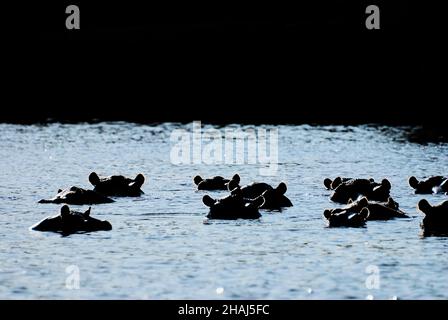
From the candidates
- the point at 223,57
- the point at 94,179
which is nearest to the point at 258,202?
the point at 94,179

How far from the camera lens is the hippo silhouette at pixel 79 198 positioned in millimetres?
38250

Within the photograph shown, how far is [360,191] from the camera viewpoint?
38.5 meters

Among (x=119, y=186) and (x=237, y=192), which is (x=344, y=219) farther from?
(x=119, y=186)

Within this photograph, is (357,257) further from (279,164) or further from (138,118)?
(138,118)

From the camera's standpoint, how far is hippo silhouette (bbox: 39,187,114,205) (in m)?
38.2

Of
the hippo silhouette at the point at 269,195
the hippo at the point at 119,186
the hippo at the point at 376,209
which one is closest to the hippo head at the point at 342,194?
the hippo silhouette at the point at 269,195

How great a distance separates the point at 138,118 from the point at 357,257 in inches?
2239

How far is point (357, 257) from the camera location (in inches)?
1123

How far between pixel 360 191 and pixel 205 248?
9828mm

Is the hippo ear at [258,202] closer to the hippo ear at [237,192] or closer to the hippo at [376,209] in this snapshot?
the hippo ear at [237,192]

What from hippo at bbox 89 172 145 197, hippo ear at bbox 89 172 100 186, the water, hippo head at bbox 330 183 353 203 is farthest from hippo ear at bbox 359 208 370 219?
hippo ear at bbox 89 172 100 186

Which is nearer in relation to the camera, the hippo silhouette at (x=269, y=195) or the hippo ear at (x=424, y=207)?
the hippo ear at (x=424, y=207)

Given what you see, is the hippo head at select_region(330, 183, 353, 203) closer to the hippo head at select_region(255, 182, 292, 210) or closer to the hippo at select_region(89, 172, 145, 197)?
the hippo head at select_region(255, 182, 292, 210)
